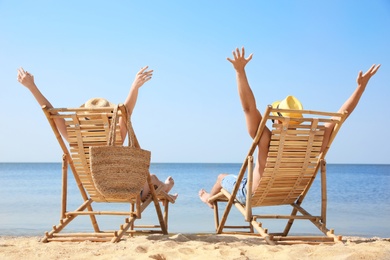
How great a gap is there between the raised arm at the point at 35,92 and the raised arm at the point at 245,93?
58.7 inches

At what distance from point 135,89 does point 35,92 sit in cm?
84

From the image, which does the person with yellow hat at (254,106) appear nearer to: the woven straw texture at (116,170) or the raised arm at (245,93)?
the raised arm at (245,93)

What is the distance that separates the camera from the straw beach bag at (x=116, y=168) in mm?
3840

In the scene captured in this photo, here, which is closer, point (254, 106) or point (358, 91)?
point (254, 106)

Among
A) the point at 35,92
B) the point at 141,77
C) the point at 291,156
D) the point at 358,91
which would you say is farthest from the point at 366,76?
the point at 35,92

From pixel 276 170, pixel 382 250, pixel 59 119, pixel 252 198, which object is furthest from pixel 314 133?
pixel 59 119

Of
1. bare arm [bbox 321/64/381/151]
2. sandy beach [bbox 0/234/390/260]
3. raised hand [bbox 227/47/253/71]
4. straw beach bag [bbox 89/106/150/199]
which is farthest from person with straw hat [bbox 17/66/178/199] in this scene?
bare arm [bbox 321/64/381/151]

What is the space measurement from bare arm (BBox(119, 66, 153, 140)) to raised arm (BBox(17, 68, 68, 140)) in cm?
49

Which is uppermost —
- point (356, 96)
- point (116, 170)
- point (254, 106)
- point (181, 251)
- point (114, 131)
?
point (356, 96)

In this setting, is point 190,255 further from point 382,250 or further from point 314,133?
point 314,133

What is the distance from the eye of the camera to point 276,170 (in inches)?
168

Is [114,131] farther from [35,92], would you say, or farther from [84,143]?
[35,92]

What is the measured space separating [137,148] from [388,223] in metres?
5.38

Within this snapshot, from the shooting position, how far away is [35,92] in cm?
427
